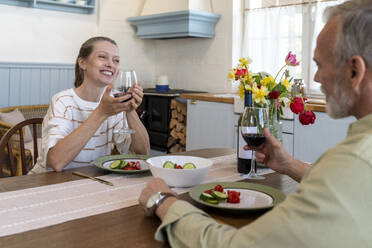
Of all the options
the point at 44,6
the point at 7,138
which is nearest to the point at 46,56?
the point at 44,6

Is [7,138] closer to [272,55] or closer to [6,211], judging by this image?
[6,211]

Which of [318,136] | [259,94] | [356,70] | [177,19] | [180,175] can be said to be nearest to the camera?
[356,70]

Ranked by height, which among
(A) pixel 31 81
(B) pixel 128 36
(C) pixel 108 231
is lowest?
(C) pixel 108 231

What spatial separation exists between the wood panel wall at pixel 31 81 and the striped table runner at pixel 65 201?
9.93ft

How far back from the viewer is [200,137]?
407 cm

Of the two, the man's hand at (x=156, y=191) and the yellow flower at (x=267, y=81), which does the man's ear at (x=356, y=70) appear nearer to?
the man's hand at (x=156, y=191)

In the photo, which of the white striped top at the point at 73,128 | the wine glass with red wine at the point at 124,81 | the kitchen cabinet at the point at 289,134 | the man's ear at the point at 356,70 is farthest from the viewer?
the kitchen cabinet at the point at 289,134

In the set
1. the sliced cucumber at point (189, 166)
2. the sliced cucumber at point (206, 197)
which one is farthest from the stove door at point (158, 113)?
the sliced cucumber at point (206, 197)

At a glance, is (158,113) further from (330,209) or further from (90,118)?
(330,209)

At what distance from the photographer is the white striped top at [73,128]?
1.90 meters

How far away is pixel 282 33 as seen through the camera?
13.4 ft

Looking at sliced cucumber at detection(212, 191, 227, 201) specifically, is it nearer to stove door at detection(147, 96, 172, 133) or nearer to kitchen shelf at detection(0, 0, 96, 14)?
stove door at detection(147, 96, 172, 133)

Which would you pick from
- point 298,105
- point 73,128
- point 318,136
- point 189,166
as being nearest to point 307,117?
point 298,105

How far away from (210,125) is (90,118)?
2199 mm
